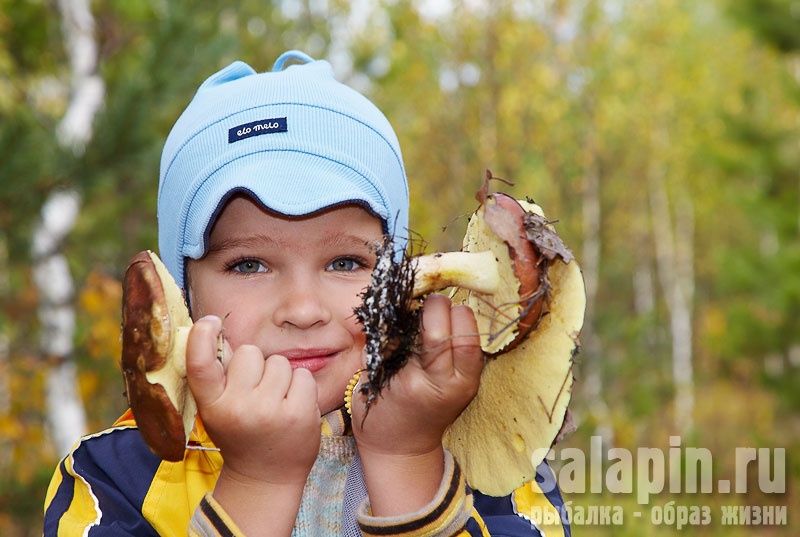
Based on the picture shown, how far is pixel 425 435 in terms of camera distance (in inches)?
50.0

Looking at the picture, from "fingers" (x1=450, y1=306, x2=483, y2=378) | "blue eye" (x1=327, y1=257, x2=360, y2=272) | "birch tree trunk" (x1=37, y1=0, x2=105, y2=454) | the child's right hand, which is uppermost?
"birch tree trunk" (x1=37, y1=0, x2=105, y2=454)

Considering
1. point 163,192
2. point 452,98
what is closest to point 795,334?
point 452,98

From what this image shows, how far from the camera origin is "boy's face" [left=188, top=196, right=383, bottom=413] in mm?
1472

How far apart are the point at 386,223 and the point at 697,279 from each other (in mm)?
30297

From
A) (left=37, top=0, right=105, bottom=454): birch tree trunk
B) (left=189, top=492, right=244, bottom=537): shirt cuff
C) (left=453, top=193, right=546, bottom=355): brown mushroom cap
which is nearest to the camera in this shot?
(left=453, top=193, right=546, bottom=355): brown mushroom cap

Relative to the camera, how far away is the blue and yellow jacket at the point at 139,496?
1522mm

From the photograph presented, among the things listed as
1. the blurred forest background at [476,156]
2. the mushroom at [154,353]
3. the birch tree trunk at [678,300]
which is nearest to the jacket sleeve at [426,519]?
the mushroom at [154,353]

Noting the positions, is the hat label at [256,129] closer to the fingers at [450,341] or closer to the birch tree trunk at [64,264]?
the fingers at [450,341]

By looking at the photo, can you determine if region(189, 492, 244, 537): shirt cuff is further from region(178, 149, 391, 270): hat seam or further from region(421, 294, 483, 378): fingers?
region(178, 149, 391, 270): hat seam

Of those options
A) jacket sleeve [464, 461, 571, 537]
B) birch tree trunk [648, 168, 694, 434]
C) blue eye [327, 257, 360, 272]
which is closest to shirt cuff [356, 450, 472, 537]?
jacket sleeve [464, 461, 571, 537]

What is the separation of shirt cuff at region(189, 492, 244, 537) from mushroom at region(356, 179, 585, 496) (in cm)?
34

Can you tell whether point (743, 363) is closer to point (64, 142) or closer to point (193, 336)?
point (64, 142)

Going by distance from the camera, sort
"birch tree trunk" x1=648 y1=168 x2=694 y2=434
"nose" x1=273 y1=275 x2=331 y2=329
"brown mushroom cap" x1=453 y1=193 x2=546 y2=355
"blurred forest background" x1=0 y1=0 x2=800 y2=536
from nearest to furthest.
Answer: "brown mushroom cap" x1=453 y1=193 x2=546 y2=355 → "nose" x1=273 y1=275 x2=331 y2=329 → "blurred forest background" x1=0 y1=0 x2=800 y2=536 → "birch tree trunk" x1=648 y1=168 x2=694 y2=434

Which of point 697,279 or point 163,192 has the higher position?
point 697,279
